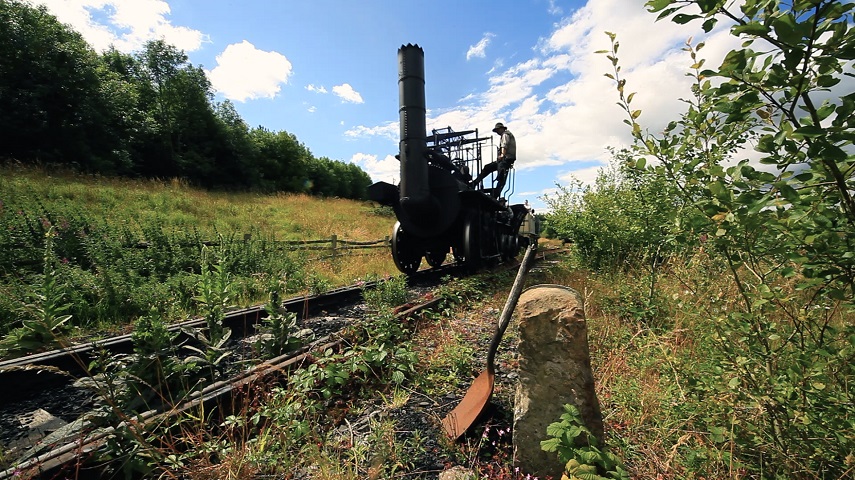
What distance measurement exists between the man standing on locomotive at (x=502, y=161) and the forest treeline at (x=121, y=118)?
19.7 metres

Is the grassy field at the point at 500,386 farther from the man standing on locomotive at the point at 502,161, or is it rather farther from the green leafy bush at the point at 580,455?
the man standing on locomotive at the point at 502,161

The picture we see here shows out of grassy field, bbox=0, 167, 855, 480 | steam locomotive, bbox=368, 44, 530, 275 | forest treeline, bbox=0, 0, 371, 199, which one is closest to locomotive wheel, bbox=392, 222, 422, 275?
steam locomotive, bbox=368, 44, 530, 275

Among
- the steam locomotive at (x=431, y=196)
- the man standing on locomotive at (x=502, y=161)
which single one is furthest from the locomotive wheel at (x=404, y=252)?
the man standing on locomotive at (x=502, y=161)

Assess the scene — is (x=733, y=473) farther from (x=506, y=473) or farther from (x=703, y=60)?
(x=703, y=60)

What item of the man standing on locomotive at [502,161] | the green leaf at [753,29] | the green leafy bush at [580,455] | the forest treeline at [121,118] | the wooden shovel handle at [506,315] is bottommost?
the green leafy bush at [580,455]

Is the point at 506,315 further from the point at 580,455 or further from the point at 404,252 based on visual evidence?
the point at 404,252

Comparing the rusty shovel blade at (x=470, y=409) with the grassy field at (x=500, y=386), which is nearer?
the grassy field at (x=500, y=386)

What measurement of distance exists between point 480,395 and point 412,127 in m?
5.14

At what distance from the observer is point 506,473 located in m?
1.65

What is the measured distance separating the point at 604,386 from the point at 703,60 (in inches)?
76.1

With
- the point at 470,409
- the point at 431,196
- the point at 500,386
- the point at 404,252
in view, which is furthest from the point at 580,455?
the point at 404,252

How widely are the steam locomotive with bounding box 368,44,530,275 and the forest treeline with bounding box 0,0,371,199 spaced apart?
724 inches

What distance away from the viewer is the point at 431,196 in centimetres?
655

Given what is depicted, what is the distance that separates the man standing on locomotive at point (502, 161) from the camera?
307 inches
